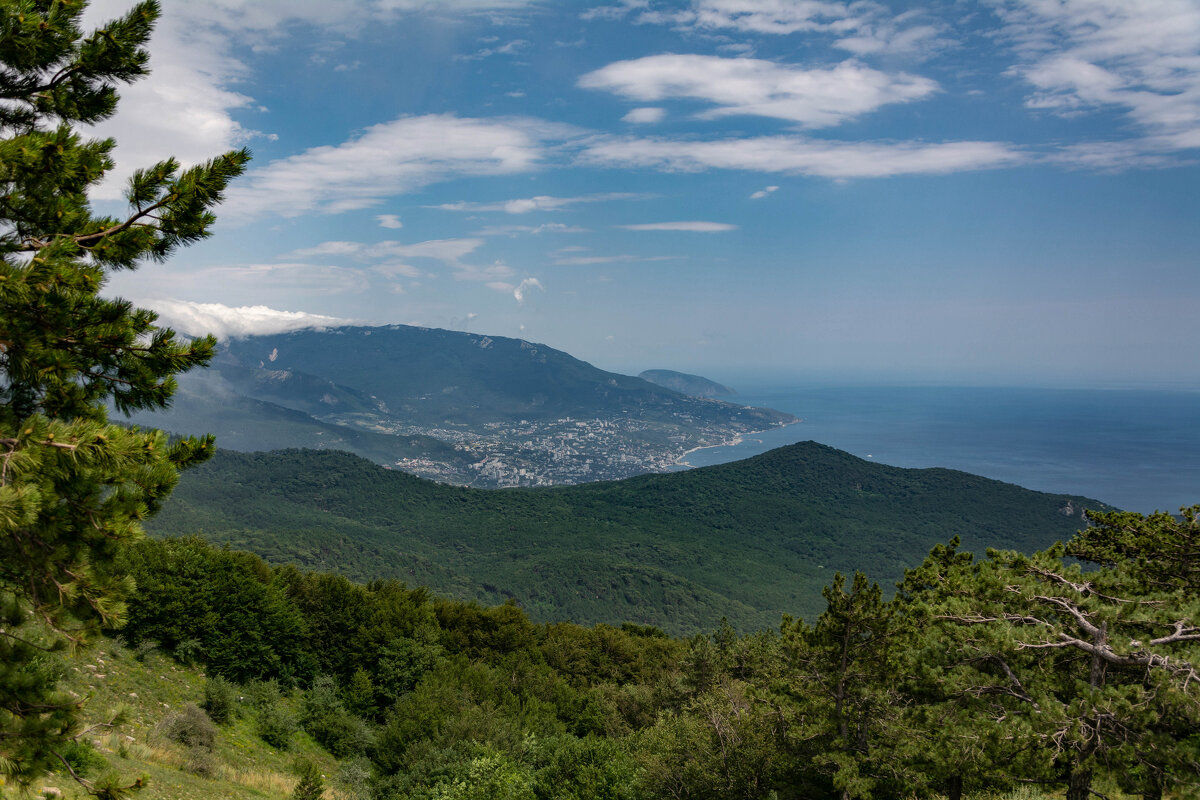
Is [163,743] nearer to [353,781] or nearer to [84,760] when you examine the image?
[353,781]

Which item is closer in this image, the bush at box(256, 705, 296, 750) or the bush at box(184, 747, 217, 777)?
the bush at box(184, 747, 217, 777)

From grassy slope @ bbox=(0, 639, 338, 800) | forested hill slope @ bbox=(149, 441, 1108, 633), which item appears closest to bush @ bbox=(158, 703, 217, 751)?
grassy slope @ bbox=(0, 639, 338, 800)

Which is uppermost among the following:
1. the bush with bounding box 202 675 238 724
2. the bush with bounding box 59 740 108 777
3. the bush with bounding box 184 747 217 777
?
the bush with bounding box 59 740 108 777

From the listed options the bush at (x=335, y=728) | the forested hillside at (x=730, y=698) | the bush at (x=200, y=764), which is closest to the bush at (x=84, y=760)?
the forested hillside at (x=730, y=698)

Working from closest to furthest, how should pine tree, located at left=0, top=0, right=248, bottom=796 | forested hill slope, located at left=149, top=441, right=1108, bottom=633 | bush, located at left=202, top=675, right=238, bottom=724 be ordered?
1. pine tree, located at left=0, top=0, right=248, bottom=796
2. bush, located at left=202, top=675, right=238, bottom=724
3. forested hill slope, located at left=149, top=441, right=1108, bottom=633

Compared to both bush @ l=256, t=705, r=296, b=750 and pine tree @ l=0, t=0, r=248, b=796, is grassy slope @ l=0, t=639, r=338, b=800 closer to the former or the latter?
bush @ l=256, t=705, r=296, b=750

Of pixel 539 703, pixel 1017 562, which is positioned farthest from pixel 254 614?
pixel 1017 562

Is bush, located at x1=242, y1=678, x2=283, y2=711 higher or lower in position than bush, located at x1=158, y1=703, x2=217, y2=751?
lower
